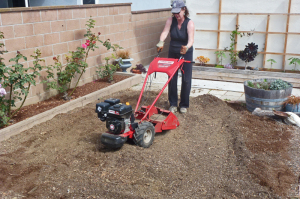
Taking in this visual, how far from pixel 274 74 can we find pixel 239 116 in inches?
→ 105

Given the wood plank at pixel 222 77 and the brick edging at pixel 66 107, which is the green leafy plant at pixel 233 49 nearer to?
the wood plank at pixel 222 77

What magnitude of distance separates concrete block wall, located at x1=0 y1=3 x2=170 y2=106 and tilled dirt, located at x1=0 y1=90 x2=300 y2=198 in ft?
4.69

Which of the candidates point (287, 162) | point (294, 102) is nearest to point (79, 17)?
point (294, 102)

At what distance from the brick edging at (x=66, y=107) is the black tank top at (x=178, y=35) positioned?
6.25 ft

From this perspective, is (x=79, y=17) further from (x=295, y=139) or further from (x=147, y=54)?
(x=295, y=139)

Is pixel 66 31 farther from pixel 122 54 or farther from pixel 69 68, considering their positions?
pixel 122 54

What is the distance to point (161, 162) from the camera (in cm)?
392

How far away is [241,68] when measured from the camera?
837cm

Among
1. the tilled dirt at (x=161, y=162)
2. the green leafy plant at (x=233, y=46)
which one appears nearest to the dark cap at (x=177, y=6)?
the tilled dirt at (x=161, y=162)

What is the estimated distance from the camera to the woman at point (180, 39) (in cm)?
514

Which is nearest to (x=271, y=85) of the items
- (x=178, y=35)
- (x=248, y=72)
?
(x=178, y=35)

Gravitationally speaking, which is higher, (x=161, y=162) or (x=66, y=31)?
(x=66, y=31)

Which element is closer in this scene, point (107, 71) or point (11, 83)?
point (11, 83)

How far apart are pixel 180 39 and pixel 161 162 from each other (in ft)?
7.49
